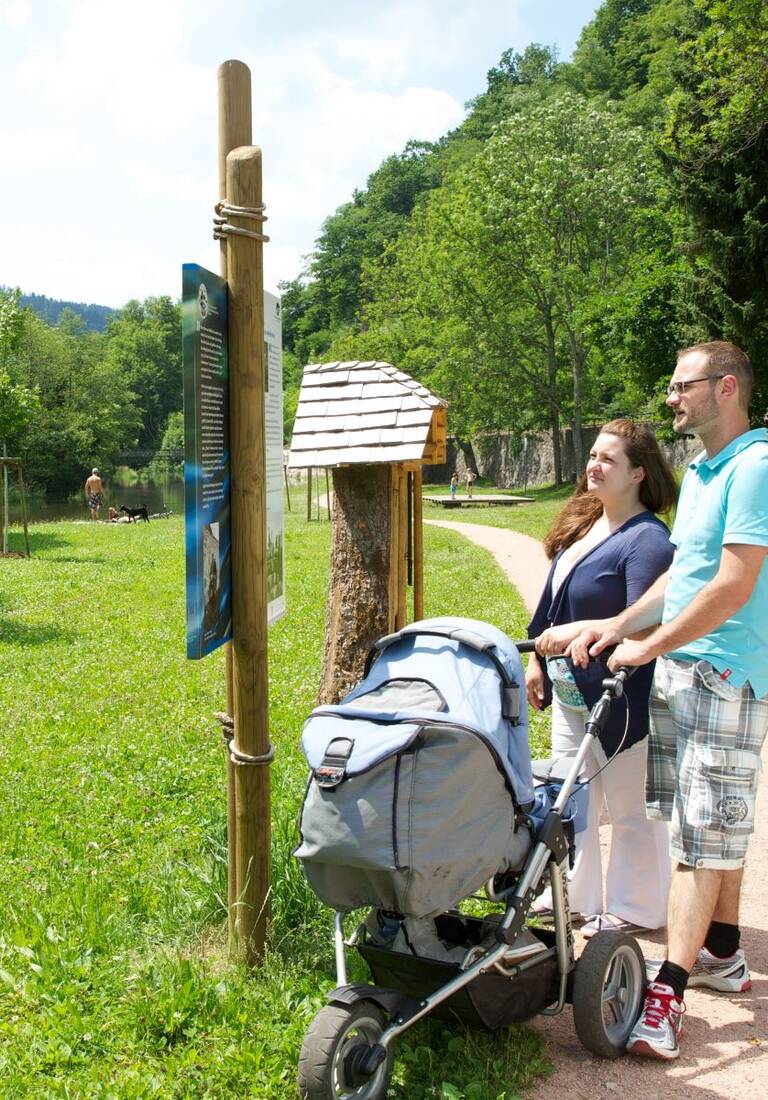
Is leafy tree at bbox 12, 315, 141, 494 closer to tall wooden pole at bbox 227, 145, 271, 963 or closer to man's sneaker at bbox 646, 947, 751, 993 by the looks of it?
tall wooden pole at bbox 227, 145, 271, 963

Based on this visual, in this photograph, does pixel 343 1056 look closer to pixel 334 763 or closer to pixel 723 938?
pixel 334 763

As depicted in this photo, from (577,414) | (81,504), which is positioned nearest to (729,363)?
(577,414)

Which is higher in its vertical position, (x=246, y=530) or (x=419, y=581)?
(x=246, y=530)

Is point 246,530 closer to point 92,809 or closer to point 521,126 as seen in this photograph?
point 92,809

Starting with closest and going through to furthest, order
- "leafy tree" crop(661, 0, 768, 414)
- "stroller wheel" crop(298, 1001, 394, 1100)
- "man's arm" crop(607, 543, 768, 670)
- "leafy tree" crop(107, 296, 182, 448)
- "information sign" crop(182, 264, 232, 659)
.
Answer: "stroller wheel" crop(298, 1001, 394, 1100) < "information sign" crop(182, 264, 232, 659) < "man's arm" crop(607, 543, 768, 670) < "leafy tree" crop(661, 0, 768, 414) < "leafy tree" crop(107, 296, 182, 448)

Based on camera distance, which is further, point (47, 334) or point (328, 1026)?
point (47, 334)

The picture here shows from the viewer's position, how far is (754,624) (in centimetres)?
346

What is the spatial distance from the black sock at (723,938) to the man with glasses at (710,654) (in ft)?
0.62

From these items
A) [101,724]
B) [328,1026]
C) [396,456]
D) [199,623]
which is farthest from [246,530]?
[101,724]

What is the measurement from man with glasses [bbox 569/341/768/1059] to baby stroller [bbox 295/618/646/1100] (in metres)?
0.27

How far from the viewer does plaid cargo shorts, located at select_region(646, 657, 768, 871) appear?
11.3 ft

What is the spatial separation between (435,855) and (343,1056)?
0.61 meters

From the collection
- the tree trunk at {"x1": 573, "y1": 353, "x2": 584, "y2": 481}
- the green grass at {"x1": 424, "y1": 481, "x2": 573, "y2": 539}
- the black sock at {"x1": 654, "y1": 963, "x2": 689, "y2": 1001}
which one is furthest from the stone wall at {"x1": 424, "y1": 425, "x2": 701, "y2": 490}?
the black sock at {"x1": 654, "y1": 963, "x2": 689, "y2": 1001}

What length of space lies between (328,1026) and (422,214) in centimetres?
6194
